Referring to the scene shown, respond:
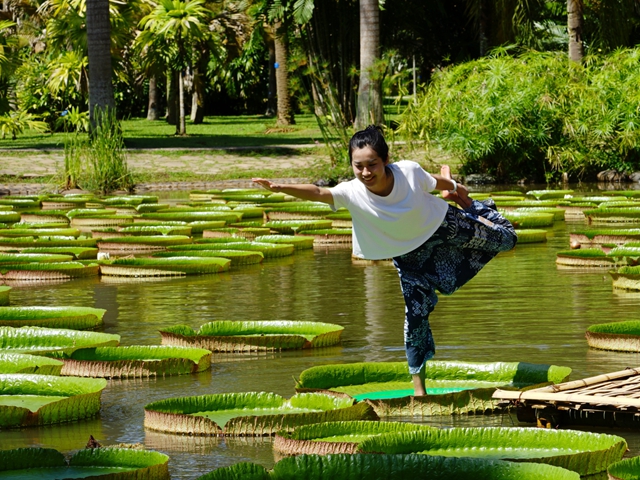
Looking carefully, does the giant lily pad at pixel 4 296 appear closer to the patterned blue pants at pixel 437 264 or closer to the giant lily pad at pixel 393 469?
the patterned blue pants at pixel 437 264

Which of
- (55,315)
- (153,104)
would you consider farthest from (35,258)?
(153,104)

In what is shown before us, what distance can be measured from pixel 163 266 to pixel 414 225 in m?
5.47

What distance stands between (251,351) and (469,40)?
2551 cm

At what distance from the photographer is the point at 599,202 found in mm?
15273

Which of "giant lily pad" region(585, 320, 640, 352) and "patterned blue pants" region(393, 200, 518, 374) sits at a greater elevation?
"patterned blue pants" region(393, 200, 518, 374)

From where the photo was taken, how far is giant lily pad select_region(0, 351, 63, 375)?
5520mm

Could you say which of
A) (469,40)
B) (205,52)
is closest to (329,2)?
(469,40)

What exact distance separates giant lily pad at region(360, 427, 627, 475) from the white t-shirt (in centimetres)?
114

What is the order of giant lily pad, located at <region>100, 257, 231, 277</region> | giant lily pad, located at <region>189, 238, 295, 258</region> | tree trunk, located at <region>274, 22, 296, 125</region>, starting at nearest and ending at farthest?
giant lily pad, located at <region>100, 257, 231, 277</region> < giant lily pad, located at <region>189, 238, 295, 258</region> < tree trunk, located at <region>274, 22, 296, 125</region>

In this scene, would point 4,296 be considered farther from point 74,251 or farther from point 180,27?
point 180,27

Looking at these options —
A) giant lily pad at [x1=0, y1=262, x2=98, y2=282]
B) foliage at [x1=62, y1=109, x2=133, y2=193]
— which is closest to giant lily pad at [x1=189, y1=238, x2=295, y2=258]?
giant lily pad at [x1=0, y1=262, x2=98, y2=282]

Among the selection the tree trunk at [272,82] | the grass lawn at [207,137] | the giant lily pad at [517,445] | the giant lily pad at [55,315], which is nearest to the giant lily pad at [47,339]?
the giant lily pad at [55,315]

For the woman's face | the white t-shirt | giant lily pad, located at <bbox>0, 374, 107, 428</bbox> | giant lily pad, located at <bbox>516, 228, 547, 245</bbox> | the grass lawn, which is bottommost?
giant lily pad, located at <bbox>0, 374, 107, 428</bbox>

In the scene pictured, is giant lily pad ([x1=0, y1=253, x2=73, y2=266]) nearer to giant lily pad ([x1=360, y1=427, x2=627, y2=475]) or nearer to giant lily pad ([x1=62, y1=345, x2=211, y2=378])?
→ giant lily pad ([x1=62, y1=345, x2=211, y2=378])
